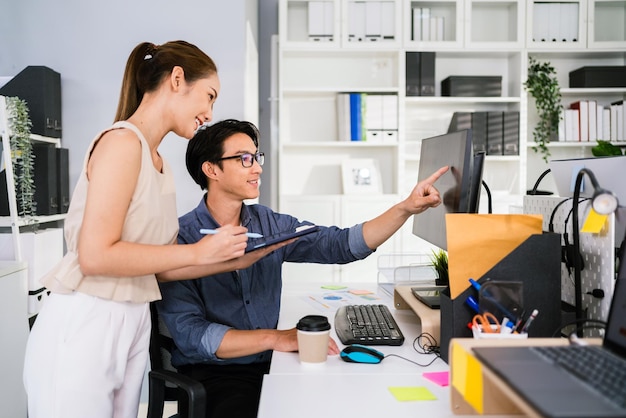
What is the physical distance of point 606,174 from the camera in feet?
4.54

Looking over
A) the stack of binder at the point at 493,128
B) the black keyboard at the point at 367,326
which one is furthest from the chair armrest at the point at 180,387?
the stack of binder at the point at 493,128

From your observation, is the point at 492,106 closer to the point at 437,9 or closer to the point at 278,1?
the point at 437,9

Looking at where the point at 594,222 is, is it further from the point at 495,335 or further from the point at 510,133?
the point at 510,133

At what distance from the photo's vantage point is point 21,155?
2807mm

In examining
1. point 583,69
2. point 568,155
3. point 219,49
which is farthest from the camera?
point 568,155

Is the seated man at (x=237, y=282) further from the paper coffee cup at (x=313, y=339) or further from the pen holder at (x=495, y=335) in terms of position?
the pen holder at (x=495, y=335)

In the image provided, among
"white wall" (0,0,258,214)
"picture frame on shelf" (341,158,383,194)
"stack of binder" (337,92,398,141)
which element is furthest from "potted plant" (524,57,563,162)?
"white wall" (0,0,258,214)

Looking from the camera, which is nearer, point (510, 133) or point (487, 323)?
point (487, 323)

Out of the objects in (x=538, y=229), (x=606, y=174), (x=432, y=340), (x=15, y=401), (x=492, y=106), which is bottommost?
(x=15, y=401)

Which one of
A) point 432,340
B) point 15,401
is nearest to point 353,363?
point 432,340

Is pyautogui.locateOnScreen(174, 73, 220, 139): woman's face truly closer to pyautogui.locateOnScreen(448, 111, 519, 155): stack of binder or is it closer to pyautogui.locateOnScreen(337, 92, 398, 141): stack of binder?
pyautogui.locateOnScreen(337, 92, 398, 141): stack of binder

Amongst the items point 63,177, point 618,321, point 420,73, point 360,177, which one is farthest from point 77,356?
point 420,73

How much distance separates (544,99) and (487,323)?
3.25 metres

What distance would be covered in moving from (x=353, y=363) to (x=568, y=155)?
142 inches
